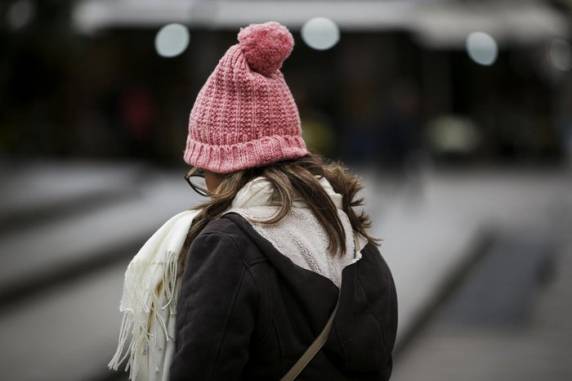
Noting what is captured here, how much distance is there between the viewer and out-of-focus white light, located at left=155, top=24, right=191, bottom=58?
19.5 metres

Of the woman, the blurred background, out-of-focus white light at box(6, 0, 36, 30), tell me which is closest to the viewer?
the woman

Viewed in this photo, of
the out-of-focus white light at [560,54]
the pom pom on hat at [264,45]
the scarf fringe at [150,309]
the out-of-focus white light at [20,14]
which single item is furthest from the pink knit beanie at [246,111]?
the out-of-focus white light at [560,54]

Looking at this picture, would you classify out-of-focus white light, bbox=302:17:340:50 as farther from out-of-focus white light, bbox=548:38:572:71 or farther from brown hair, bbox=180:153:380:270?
brown hair, bbox=180:153:380:270

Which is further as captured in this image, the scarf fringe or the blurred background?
the blurred background

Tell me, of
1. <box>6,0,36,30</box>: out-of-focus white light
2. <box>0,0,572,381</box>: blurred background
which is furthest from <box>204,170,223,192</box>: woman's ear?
<box>6,0,36,30</box>: out-of-focus white light

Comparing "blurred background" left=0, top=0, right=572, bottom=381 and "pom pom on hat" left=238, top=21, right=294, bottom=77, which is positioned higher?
"pom pom on hat" left=238, top=21, right=294, bottom=77

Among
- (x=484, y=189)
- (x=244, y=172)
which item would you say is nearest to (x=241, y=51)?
(x=244, y=172)

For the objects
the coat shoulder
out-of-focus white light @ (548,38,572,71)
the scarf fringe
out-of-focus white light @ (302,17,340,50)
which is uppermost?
the coat shoulder

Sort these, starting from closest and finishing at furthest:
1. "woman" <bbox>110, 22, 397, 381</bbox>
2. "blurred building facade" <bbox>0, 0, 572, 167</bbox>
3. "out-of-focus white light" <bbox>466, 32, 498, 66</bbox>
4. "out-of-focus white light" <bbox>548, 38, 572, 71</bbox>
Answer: "woman" <bbox>110, 22, 397, 381</bbox>
"blurred building facade" <bbox>0, 0, 572, 167</bbox>
"out-of-focus white light" <bbox>466, 32, 498, 66</bbox>
"out-of-focus white light" <bbox>548, 38, 572, 71</bbox>

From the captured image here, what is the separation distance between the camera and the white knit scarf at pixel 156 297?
2.42 m

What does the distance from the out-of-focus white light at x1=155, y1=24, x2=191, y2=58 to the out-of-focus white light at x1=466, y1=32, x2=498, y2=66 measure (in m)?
6.33

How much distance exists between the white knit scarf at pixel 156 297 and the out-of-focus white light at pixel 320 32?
1718 cm

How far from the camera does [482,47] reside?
74.6 feet

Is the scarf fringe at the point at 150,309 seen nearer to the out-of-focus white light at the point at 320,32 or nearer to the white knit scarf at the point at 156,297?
the white knit scarf at the point at 156,297
